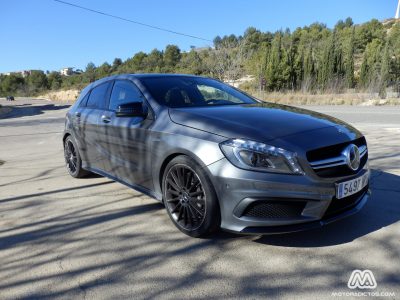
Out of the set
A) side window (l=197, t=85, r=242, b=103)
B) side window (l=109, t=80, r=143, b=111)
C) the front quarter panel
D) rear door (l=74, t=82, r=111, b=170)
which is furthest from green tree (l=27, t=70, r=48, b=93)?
the front quarter panel

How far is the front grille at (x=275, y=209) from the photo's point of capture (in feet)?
9.58

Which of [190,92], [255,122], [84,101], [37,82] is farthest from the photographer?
[37,82]

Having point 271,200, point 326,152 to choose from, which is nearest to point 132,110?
point 271,200

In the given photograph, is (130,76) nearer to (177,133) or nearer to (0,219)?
(177,133)

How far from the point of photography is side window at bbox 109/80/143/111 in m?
4.24

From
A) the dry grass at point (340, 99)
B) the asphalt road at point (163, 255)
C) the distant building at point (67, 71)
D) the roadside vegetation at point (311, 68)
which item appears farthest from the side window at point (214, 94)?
the distant building at point (67, 71)

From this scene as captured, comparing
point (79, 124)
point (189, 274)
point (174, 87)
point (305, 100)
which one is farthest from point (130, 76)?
point (305, 100)

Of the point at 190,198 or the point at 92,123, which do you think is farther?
the point at 92,123

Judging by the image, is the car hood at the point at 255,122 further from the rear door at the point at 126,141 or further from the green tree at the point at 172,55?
the green tree at the point at 172,55

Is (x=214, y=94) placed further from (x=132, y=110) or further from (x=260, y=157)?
(x=260, y=157)

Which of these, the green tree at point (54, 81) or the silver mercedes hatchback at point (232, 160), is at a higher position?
the green tree at point (54, 81)

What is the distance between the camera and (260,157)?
9.67 ft

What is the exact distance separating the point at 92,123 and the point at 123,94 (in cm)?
74

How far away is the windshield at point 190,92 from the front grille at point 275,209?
1.47 meters
